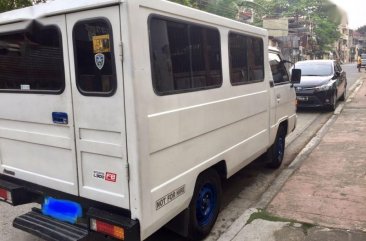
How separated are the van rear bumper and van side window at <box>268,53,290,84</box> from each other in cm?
367

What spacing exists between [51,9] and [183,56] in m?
1.15

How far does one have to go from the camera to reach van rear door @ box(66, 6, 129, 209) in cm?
282

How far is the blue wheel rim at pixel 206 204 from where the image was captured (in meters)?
3.89

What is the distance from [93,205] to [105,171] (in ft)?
1.13

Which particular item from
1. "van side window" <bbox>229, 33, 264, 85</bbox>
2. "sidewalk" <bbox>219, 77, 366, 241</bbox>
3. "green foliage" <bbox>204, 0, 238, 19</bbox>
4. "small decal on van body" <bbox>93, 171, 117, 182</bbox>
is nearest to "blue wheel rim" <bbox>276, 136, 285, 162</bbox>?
"sidewalk" <bbox>219, 77, 366, 241</bbox>

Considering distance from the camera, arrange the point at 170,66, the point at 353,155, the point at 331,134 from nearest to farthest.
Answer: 1. the point at 170,66
2. the point at 353,155
3. the point at 331,134

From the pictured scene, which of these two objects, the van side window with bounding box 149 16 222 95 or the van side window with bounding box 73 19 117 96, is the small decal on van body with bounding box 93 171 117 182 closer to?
the van side window with bounding box 73 19 117 96

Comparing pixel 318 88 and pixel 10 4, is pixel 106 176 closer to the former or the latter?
pixel 10 4

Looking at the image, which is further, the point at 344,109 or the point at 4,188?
the point at 344,109

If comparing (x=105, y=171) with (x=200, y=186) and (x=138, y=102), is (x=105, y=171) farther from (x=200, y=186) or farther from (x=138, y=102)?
(x=200, y=186)

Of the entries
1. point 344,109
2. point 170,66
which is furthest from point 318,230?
point 344,109

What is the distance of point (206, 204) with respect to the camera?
4051 mm

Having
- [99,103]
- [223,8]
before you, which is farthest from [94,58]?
[223,8]

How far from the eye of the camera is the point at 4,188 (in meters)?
3.70
